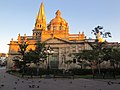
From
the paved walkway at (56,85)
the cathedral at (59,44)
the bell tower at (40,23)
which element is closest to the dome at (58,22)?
the bell tower at (40,23)

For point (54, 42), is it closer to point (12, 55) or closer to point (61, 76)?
point (12, 55)

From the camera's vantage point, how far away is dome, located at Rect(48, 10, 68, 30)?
65.1 meters

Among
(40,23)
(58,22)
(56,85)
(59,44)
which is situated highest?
(40,23)

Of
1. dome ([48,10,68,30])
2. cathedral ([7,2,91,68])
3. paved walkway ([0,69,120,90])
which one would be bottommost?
paved walkway ([0,69,120,90])

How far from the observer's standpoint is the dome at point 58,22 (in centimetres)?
6506

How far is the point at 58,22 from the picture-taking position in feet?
215

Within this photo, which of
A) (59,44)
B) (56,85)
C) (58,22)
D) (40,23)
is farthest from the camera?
(40,23)

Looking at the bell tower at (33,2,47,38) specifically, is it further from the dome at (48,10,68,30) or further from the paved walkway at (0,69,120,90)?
the paved walkway at (0,69,120,90)

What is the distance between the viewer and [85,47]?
2172 inches

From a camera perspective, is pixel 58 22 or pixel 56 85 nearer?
pixel 56 85

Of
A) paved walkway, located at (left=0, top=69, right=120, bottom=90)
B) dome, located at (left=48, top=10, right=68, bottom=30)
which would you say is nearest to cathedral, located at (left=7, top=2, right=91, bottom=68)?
dome, located at (left=48, top=10, right=68, bottom=30)

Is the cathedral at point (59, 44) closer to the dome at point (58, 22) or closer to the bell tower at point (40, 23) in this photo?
the dome at point (58, 22)

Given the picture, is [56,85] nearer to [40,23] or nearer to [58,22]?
[58,22]

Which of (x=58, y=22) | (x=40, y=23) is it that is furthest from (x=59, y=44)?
(x=40, y=23)
